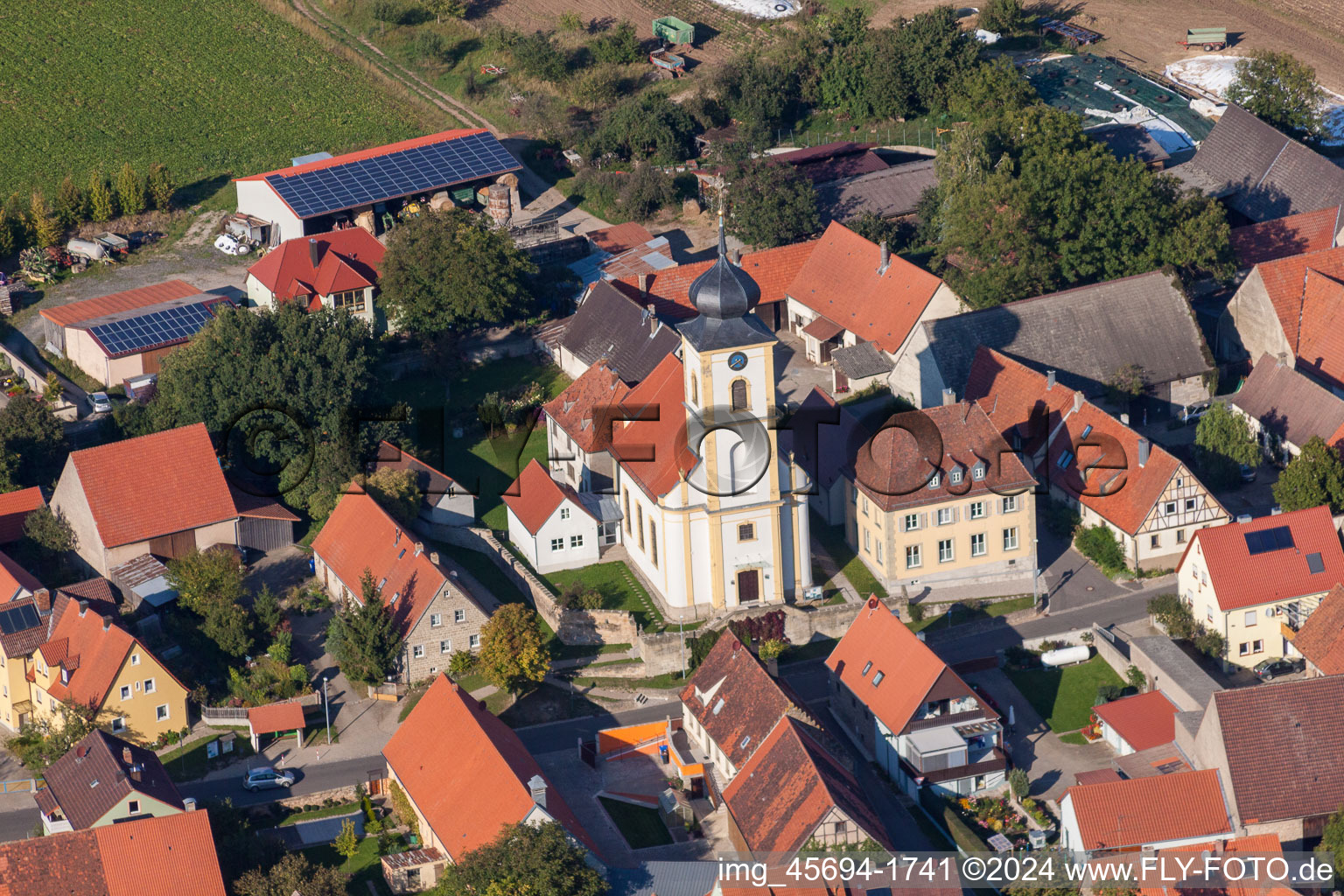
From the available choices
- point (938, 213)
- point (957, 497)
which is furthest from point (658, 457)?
point (938, 213)

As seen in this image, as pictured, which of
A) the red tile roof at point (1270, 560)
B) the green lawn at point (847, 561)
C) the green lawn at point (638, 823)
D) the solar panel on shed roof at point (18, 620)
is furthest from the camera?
the green lawn at point (847, 561)

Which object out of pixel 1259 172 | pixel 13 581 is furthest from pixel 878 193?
pixel 13 581

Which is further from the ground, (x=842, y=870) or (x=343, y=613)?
(x=842, y=870)

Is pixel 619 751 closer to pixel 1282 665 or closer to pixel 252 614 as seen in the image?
pixel 252 614

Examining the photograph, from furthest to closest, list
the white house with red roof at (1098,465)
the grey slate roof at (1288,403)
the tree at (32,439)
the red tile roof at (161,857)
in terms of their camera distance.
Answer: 1. the tree at (32,439)
2. the grey slate roof at (1288,403)
3. the white house with red roof at (1098,465)
4. the red tile roof at (161,857)

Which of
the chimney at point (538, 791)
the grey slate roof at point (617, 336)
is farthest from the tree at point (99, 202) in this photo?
the chimney at point (538, 791)

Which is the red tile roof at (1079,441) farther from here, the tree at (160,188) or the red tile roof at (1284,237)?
the tree at (160,188)

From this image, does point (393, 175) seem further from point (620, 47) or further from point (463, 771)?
point (463, 771)
